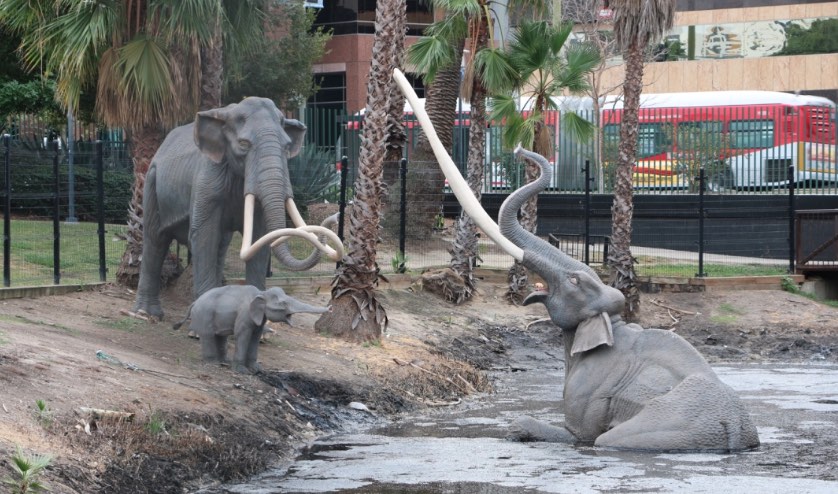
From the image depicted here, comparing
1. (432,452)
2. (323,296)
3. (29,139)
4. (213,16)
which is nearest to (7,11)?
(213,16)

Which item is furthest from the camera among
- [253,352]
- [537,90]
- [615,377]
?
[537,90]

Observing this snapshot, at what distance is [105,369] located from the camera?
11.2 metres

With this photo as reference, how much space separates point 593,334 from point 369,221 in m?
5.65

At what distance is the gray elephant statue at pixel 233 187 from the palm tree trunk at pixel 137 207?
6.34ft

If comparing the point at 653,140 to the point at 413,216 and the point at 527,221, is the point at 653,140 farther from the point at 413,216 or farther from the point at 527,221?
the point at 527,221

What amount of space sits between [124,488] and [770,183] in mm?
21588

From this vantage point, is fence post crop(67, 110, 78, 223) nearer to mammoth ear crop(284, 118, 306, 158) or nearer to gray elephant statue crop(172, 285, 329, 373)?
mammoth ear crop(284, 118, 306, 158)

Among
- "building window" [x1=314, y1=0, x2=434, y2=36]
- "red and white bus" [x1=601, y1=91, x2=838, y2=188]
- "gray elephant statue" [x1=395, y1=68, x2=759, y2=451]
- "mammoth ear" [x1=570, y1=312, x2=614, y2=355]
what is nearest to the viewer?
"gray elephant statue" [x1=395, y1=68, x2=759, y2=451]

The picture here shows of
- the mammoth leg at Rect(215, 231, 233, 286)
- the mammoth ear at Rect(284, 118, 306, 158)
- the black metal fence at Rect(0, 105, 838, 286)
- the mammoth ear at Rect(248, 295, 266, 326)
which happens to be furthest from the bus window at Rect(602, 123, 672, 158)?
the mammoth ear at Rect(248, 295, 266, 326)

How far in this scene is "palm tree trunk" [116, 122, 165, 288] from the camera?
16.9 m

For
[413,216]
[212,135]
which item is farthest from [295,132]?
[413,216]

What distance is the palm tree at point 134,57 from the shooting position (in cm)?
1647

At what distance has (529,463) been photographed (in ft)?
33.6

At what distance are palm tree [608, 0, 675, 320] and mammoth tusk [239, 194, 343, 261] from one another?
8.51m
